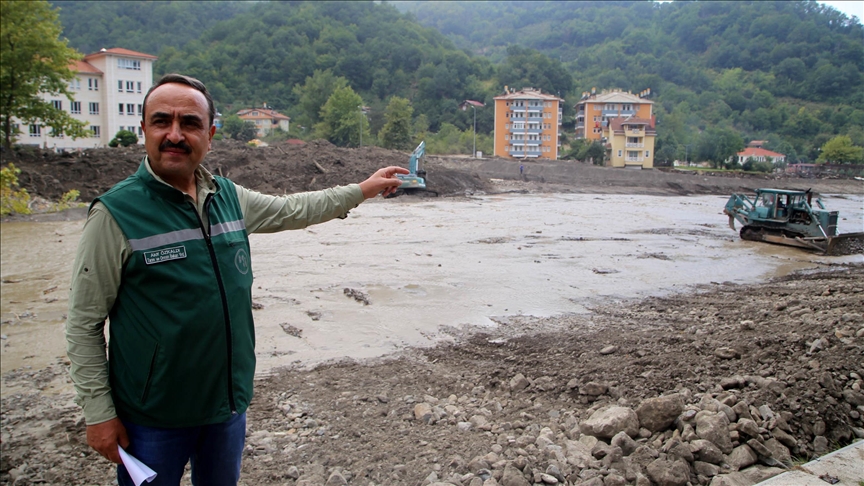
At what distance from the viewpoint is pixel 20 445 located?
4766 millimetres

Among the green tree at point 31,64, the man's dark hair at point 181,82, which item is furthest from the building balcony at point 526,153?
the man's dark hair at point 181,82

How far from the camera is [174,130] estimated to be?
2150mm

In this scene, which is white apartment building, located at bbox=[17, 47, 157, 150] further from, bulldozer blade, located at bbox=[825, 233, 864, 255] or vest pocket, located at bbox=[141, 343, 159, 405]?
vest pocket, located at bbox=[141, 343, 159, 405]

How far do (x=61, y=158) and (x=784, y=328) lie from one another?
32440mm

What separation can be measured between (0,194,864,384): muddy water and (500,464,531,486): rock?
12.9 ft

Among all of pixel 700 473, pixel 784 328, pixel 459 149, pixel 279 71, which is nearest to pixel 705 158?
pixel 459 149

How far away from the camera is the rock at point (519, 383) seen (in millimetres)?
5387

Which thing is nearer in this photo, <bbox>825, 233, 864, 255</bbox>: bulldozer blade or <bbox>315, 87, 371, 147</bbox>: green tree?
<bbox>825, 233, 864, 255</bbox>: bulldozer blade

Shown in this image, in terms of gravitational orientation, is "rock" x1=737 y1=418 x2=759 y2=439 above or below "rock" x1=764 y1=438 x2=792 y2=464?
above

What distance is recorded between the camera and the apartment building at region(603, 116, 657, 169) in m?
62.7

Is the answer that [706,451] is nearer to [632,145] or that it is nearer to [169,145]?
[169,145]

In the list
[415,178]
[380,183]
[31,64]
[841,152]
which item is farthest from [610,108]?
[380,183]

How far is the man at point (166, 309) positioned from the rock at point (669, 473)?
2.29m

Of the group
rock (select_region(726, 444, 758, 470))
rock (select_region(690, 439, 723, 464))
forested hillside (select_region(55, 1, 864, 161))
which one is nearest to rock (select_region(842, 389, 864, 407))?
rock (select_region(726, 444, 758, 470))
